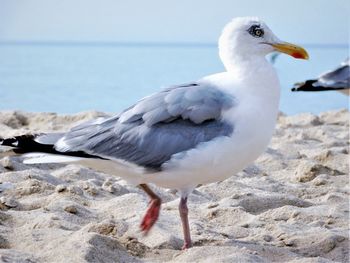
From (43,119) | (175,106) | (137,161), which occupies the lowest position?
(43,119)

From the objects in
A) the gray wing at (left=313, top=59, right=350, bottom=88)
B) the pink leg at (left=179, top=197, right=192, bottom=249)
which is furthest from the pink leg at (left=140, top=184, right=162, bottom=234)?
the gray wing at (left=313, top=59, right=350, bottom=88)

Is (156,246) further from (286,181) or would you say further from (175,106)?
(286,181)

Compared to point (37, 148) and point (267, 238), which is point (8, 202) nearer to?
point (37, 148)

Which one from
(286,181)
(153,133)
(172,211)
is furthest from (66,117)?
(153,133)

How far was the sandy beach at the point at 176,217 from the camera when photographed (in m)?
3.17

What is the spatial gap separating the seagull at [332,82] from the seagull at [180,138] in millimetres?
4119

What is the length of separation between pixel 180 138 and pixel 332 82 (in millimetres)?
4458

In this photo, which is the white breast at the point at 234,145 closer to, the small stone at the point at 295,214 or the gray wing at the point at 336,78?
the small stone at the point at 295,214

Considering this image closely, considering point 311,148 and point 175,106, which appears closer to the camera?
point 175,106

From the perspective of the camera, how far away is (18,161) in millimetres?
4594

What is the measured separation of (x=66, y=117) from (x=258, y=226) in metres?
3.32

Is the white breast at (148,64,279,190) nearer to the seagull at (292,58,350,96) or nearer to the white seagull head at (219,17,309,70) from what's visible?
the white seagull head at (219,17,309,70)

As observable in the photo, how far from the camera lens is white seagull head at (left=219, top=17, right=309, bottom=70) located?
12.1 feet

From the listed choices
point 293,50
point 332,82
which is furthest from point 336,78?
point 293,50
